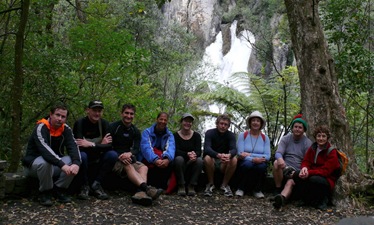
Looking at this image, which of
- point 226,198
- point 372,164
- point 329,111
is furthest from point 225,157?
point 372,164

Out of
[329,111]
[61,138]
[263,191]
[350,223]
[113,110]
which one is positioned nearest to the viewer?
[350,223]

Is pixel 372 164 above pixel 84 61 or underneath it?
underneath

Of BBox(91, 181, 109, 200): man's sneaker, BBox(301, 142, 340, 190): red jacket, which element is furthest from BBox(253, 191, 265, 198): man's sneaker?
BBox(91, 181, 109, 200): man's sneaker

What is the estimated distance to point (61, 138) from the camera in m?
4.71

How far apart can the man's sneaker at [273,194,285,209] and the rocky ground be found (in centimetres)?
7

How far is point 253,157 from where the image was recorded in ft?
18.0

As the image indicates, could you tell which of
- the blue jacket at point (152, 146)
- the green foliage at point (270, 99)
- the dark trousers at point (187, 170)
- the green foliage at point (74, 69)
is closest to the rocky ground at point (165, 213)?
the dark trousers at point (187, 170)

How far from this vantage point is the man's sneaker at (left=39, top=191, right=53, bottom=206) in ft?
14.9

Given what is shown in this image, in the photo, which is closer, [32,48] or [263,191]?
[263,191]

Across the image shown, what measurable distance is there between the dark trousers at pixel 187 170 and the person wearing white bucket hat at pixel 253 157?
61cm

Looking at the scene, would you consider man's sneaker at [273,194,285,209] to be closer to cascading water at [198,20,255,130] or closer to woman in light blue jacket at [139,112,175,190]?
woman in light blue jacket at [139,112,175,190]

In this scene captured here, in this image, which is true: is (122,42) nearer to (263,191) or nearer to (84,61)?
(84,61)

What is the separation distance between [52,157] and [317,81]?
139 inches

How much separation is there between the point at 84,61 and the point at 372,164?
16.6ft
